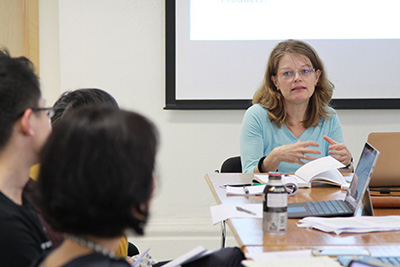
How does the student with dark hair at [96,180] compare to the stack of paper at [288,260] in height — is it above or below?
above

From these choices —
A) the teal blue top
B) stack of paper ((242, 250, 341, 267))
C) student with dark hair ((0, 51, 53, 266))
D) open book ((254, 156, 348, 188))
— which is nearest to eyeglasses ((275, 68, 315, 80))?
the teal blue top

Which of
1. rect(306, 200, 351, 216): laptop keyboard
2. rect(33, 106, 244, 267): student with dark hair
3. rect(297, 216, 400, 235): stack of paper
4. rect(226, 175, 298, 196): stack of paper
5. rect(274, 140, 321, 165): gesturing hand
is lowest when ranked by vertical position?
rect(226, 175, 298, 196): stack of paper

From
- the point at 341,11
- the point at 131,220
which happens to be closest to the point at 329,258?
the point at 131,220

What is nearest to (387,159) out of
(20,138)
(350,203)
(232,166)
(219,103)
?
(350,203)

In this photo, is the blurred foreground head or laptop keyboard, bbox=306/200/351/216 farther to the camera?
laptop keyboard, bbox=306/200/351/216

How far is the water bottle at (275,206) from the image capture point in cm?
145

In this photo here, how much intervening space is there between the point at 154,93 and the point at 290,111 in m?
1.12

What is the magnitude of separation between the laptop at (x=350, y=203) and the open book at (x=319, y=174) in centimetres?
36

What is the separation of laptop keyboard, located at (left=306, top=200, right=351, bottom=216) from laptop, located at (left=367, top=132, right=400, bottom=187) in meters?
0.25

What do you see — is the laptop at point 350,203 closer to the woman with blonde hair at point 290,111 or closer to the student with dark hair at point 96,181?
the woman with blonde hair at point 290,111

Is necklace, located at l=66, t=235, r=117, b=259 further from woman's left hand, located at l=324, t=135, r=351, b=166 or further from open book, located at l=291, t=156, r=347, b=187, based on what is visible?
woman's left hand, located at l=324, t=135, r=351, b=166

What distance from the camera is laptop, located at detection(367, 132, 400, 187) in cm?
194

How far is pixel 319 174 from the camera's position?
2.26 meters

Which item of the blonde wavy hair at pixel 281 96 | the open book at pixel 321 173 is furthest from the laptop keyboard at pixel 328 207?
the blonde wavy hair at pixel 281 96
